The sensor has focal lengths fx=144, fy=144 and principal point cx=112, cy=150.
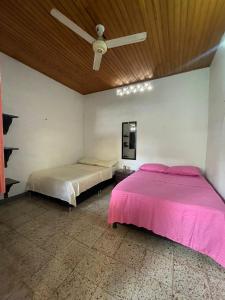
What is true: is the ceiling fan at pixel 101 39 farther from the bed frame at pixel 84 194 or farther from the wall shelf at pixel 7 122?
the bed frame at pixel 84 194

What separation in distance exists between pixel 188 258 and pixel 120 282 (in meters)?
0.84

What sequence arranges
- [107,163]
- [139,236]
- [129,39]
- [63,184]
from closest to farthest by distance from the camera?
[129,39] < [139,236] < [63,184] < [107,163]

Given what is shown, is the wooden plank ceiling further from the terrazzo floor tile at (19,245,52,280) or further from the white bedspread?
the terrazzo floor tile at (19,245,52,280)

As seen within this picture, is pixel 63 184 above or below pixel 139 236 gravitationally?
above

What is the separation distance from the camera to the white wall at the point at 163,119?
3363 mm

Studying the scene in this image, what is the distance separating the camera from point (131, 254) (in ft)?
5.63

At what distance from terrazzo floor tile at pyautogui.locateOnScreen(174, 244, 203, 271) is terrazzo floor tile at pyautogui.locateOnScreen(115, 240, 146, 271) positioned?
Answer: 0.39 m

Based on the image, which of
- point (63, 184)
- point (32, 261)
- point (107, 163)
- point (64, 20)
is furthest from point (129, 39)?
point (107, 163)

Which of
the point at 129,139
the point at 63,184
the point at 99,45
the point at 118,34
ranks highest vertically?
the point at 118,34

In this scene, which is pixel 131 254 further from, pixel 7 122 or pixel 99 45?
pixel 7 122

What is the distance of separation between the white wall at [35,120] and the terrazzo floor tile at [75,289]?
2453 mm

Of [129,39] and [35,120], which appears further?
[35,120]

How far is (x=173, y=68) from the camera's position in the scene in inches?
130

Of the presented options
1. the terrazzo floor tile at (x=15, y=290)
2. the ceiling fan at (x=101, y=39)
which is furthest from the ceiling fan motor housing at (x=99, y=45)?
the terrazzo floor tile at (x=15, y=290)
